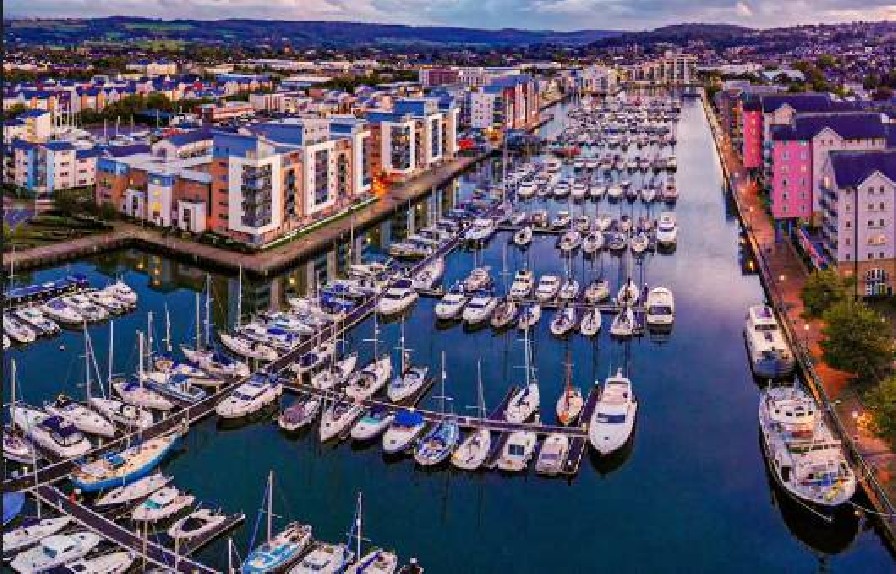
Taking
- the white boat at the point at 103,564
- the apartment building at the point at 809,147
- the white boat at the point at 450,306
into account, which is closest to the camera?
the white boat at the point at 103,564

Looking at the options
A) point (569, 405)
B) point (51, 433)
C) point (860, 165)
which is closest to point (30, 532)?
point (51, 433)

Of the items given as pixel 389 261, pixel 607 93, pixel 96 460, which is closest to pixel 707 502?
pixel 96 460

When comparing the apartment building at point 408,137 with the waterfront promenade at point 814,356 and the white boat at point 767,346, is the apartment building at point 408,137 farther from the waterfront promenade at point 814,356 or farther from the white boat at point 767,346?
the white boat at point 767,346

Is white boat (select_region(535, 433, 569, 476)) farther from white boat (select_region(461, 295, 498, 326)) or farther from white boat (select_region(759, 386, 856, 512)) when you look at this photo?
white boat (select_region(461, 295, 498, 326))

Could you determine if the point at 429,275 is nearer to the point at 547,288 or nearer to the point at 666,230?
the point at 547,288

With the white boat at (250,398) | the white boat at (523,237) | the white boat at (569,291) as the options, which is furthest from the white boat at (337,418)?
the white boat at (523,237)

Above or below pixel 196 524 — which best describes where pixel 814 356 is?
above
